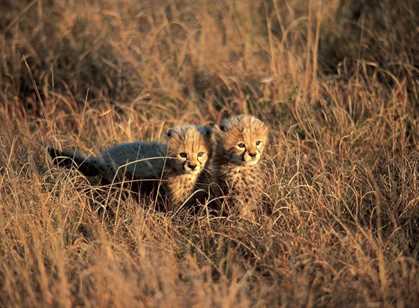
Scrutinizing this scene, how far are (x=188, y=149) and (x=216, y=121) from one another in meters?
1.30

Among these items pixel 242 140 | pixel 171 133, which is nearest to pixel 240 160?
pixel 242 140

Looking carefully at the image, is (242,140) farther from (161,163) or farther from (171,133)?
(161,163)

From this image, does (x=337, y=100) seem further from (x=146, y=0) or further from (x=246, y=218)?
(x=146, y=0)

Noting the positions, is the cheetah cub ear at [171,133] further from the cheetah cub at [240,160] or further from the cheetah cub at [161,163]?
the cheetah cub at [240,160]

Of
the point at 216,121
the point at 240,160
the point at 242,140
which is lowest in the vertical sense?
the point at 216,121

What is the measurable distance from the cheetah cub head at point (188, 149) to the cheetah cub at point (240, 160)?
4.7 inches

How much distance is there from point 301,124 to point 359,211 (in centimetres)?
121

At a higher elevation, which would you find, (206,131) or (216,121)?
(206,131)

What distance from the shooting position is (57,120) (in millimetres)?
5062

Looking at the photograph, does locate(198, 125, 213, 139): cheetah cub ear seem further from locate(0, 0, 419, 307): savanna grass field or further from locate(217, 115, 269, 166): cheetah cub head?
locate(0, 0, 419, 307): savanna grass field

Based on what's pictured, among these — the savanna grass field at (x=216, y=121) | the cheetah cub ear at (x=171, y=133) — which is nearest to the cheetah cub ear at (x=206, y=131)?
the cheetah cub ear at (x=171, y=133)

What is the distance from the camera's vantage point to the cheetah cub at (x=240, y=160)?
3.77 meters

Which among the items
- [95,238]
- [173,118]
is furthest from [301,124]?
[95,238]

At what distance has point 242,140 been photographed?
3793 millimetres
